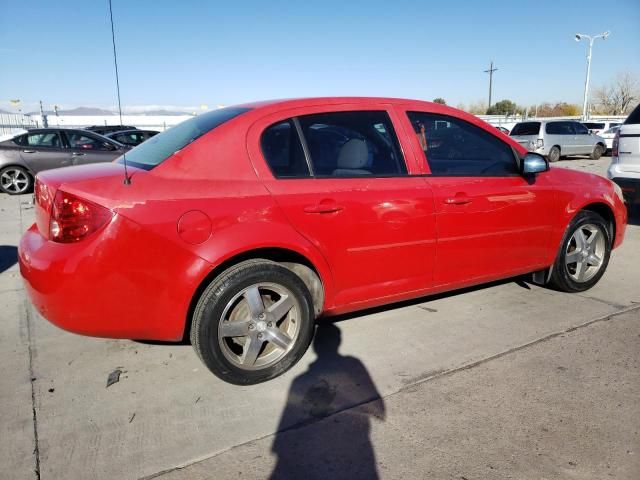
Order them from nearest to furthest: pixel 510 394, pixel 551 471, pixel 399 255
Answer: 1. pixel 551 471
2. pixel 510 394
3. pixel 399 255

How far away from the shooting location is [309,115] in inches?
118

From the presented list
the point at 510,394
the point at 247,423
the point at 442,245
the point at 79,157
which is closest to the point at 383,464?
the point at 247,423

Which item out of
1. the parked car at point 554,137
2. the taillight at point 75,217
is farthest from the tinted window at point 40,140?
the parked car at point 554,137

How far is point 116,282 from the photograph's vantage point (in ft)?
8.00

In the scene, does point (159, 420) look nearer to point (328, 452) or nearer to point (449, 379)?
point (328, 452)

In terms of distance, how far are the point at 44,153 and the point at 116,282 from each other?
991cm

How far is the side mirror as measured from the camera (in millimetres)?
3553

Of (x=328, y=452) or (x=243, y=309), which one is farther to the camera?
(x=243, y=309)

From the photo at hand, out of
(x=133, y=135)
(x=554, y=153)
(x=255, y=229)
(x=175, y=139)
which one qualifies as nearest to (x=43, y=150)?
(x=133, y=135)

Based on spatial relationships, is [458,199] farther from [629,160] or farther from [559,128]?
[559,128]

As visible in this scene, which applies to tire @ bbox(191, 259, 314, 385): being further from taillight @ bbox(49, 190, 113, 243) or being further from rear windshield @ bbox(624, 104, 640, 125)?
rear windshield @ bbox(624, 104, 640, 125)

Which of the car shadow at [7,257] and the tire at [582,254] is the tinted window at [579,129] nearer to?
the tire at [582,254]

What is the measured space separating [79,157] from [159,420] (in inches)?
387

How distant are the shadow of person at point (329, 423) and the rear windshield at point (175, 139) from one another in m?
1.57
